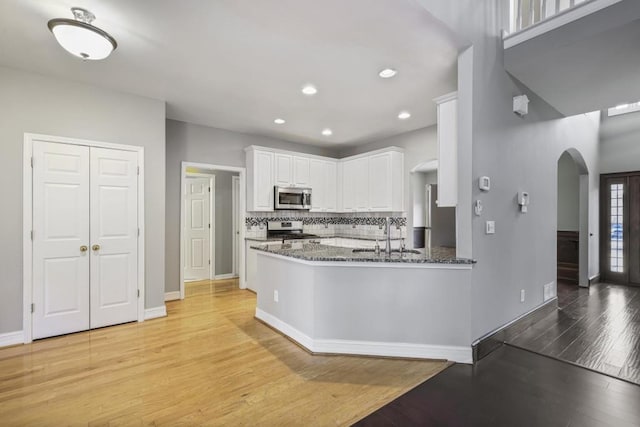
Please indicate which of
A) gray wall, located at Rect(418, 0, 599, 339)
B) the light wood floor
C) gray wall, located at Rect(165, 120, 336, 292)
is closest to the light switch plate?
gray wall, located at Rect(418, 0, 599, 339)

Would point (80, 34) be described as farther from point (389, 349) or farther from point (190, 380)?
point (389, 349)

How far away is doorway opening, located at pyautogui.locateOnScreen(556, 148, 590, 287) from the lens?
5.34 metres

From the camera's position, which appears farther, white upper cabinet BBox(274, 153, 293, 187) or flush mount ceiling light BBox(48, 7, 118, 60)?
white upper cabinet BBox(274, 153, 293, 187)

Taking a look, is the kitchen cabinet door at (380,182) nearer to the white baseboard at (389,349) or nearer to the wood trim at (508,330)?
the wood trim at (508,330)

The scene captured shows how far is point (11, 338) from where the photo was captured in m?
2.94

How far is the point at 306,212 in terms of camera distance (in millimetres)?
6141

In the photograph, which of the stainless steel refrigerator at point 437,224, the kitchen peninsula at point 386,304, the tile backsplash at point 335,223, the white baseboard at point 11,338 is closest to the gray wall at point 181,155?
the tile backsplash at point 335,223

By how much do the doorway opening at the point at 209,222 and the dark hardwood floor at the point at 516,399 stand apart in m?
4.41

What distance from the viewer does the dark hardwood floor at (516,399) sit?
1.82 meters

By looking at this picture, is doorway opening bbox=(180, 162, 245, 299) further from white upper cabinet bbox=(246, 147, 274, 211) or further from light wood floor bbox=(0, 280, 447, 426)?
light wood floor bbox=(0, 280, 447, 426)

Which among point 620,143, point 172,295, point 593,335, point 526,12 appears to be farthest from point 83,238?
point 620,143

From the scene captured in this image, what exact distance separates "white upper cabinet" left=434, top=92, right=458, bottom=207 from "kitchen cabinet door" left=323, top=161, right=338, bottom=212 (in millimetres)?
3369

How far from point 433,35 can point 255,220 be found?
392cm

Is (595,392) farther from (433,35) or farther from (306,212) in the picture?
(306,212)
